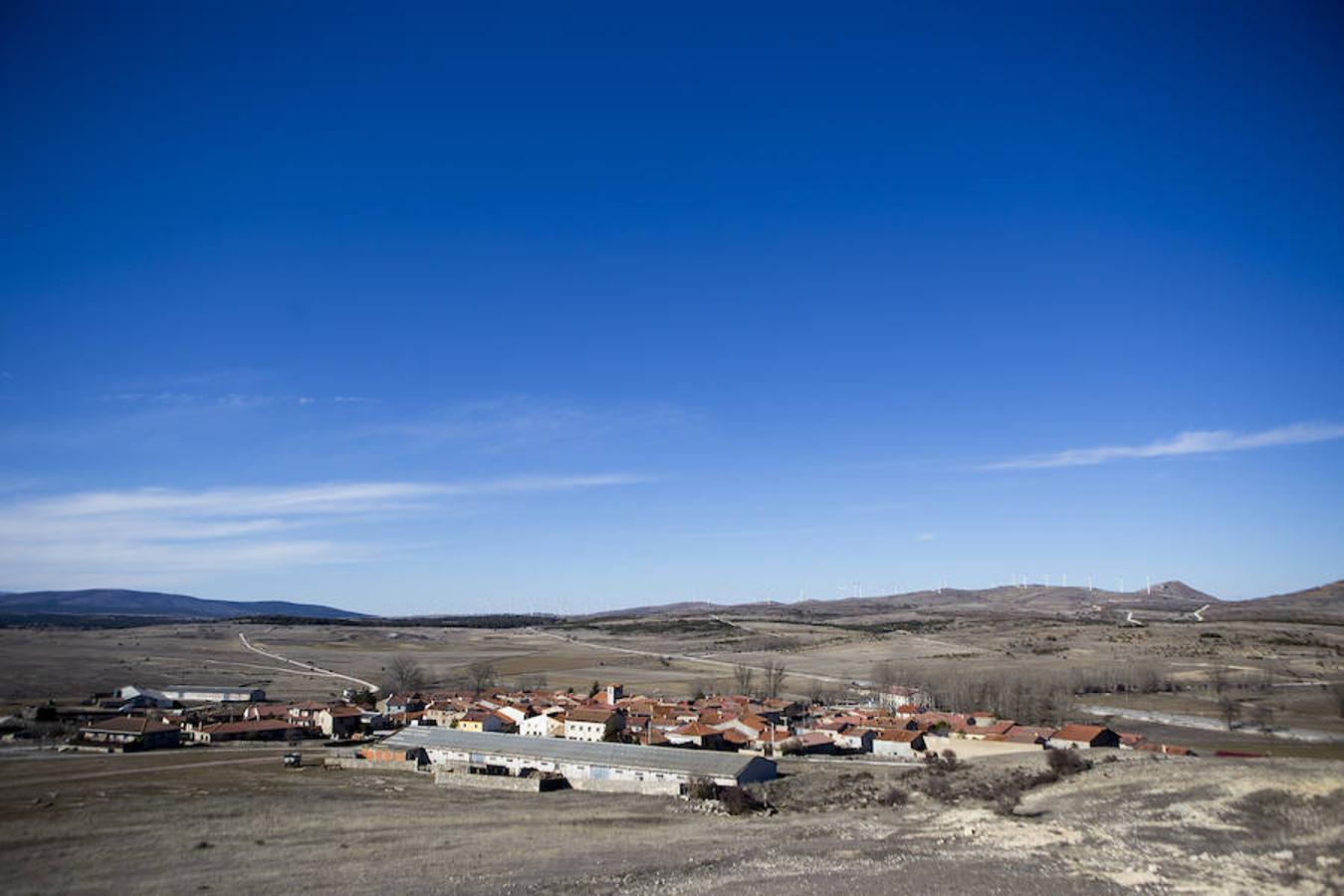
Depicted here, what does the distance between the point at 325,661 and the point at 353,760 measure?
7629 cm

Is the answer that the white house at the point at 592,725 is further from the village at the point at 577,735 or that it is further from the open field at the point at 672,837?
the open field at the point at 672,837

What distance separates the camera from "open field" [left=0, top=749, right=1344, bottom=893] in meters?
23.0

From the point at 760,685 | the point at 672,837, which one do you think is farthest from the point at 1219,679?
the point at 672,837

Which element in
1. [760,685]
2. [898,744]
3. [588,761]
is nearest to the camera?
[588,761]

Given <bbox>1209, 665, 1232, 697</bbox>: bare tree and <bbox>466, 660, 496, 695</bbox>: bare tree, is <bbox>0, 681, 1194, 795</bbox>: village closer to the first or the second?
<bbox>466, 660, 496, 695</bbox>: bare tree

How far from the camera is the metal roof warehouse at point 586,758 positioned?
129 feet

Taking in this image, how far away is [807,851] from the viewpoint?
26656 millimetres

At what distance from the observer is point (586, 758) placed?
138ft

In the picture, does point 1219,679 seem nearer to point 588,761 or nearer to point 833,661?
point 833,661

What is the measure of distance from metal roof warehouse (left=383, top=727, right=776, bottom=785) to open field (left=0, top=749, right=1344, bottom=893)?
2423mm

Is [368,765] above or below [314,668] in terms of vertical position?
below

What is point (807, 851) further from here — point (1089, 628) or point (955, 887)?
point (1089, 628)

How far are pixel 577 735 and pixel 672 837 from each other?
24866mm

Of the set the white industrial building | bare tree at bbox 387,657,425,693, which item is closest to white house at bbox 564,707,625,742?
bare tree at bbox 387,657,425,693
